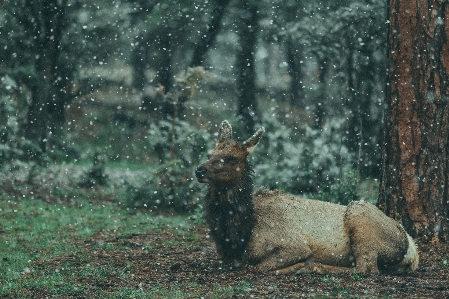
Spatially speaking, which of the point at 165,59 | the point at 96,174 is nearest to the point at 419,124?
the point at 96,174

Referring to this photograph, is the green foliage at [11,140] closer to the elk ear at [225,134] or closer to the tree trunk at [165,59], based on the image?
the tree trunk at [165,59]

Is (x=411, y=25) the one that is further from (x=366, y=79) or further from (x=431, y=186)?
(x=366, y=79)

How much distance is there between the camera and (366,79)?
58.8ft

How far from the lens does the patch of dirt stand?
21.4 feet

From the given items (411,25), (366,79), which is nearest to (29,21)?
(366,79)

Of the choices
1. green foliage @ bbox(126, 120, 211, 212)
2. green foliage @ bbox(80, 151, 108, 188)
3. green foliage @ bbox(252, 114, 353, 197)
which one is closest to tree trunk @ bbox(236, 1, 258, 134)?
green foliage @ bbox(252, 114, 353, 197)

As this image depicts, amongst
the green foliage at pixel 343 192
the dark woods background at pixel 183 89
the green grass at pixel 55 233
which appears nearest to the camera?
the green grass at pixel 55 233

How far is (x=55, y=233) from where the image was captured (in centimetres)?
1131

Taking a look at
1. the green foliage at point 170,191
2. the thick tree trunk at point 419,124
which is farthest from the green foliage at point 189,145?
the thick tree trunk at point 419,124

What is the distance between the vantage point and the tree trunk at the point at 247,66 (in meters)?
21.5

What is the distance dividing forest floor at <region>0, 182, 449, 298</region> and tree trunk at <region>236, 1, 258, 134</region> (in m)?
10.3

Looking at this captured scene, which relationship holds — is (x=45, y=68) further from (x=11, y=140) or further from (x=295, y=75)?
(x=295, y=75)

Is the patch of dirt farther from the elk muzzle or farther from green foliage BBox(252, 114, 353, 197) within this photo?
green foliage BBox(252, 114, 353, 197)

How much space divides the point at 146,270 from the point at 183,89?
25.8ft
